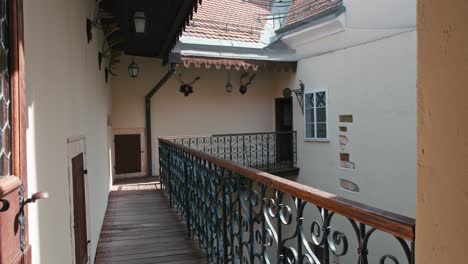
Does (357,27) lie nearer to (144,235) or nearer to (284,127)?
(284,127)

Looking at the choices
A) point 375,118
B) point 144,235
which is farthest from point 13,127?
point 375,118

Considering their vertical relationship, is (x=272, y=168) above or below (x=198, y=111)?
below

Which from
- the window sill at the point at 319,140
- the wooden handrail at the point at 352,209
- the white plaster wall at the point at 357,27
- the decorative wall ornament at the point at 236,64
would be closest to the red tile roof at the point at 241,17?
the white plaster wall at the point at 357,27

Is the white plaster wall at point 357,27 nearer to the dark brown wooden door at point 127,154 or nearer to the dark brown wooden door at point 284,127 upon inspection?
the dark brown wooden door at point 284,127

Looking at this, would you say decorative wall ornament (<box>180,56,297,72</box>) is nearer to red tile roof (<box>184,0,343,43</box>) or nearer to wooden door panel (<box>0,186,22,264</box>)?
red tile roof (<box>184,0,343,43</box>)

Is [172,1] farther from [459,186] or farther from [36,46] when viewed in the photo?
[459,186]

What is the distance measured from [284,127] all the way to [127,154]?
4.26m

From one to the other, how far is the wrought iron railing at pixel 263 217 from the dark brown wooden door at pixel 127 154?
13.8ft

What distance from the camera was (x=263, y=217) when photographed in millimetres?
1781

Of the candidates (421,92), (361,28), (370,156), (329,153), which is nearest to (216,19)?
(361,28)

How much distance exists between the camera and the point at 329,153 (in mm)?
7520

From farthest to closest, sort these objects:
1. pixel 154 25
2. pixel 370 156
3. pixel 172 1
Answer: pixel 370 156 < pixel 154 25 < pixel 172 1

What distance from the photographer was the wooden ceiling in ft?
12.5

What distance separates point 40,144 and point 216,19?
8010mm
